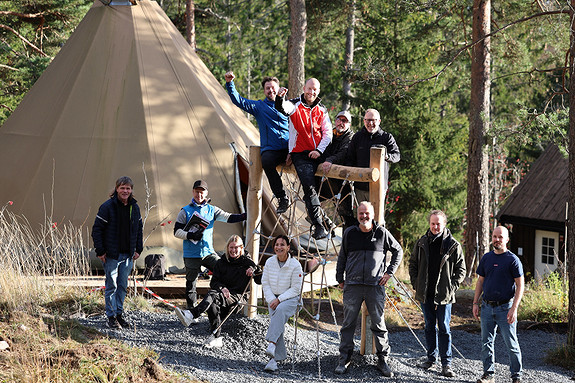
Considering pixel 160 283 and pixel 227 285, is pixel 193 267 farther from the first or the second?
pixel 160 283

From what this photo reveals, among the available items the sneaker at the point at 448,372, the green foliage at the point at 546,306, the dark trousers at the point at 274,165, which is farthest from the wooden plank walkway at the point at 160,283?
the green foliage at the point at 546,306

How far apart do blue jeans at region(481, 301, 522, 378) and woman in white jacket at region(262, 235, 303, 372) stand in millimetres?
1567

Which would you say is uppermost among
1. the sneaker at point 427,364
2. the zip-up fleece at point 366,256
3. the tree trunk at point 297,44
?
the tree trunk at point 297,44

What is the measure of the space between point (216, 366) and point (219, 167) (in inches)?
148

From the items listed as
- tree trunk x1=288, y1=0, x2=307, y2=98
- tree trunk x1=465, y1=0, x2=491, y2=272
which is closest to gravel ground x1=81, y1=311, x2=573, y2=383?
tree trunk x1=465, y1=0, x2=491, y2=272

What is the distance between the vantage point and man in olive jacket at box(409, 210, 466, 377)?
5.51 metres

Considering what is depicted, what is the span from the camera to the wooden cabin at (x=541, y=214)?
16.1m

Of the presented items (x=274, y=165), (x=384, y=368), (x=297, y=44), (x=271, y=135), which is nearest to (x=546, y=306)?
(x=384, y=368)

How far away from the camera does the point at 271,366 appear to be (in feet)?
17.9

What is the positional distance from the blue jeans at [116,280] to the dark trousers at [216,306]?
0.73 meters

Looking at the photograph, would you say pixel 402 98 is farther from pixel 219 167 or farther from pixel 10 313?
pixel 10 313

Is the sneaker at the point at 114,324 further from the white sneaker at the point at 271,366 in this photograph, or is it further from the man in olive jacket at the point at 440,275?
the man in olive jacket at the point at 440,275

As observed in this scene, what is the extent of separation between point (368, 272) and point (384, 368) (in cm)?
81

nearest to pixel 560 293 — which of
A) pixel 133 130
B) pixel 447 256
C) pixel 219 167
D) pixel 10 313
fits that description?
pixel 447 256
